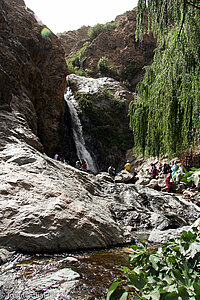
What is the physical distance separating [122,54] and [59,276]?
3470 cm

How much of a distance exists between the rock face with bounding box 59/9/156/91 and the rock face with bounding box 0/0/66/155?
48.9 ft

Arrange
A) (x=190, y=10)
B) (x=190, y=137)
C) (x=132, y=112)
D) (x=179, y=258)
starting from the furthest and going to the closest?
(x=132, y=112) < (x=190, y=137) < (x=190, y=10) < (x=179, y=258)

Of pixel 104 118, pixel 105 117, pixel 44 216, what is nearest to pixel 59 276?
pixel 44 216

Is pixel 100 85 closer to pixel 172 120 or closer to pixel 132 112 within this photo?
pixel 132 112

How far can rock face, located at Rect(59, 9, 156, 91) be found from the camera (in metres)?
32.1

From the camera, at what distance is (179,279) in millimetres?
966

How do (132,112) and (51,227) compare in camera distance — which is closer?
(51,227)

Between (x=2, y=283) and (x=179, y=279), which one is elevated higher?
(x=179, y=279)

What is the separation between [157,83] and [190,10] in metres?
1.17

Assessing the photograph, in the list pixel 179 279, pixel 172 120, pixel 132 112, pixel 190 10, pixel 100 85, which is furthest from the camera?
pixel 100 85

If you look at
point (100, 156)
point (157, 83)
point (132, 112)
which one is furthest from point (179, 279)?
point (100, 156)

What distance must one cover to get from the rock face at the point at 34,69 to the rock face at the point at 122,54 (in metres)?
14.9

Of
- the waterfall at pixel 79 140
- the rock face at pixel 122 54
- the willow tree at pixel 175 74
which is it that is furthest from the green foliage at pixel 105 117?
the willow tree at pixel 175 74

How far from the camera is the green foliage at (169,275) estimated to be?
89cm
